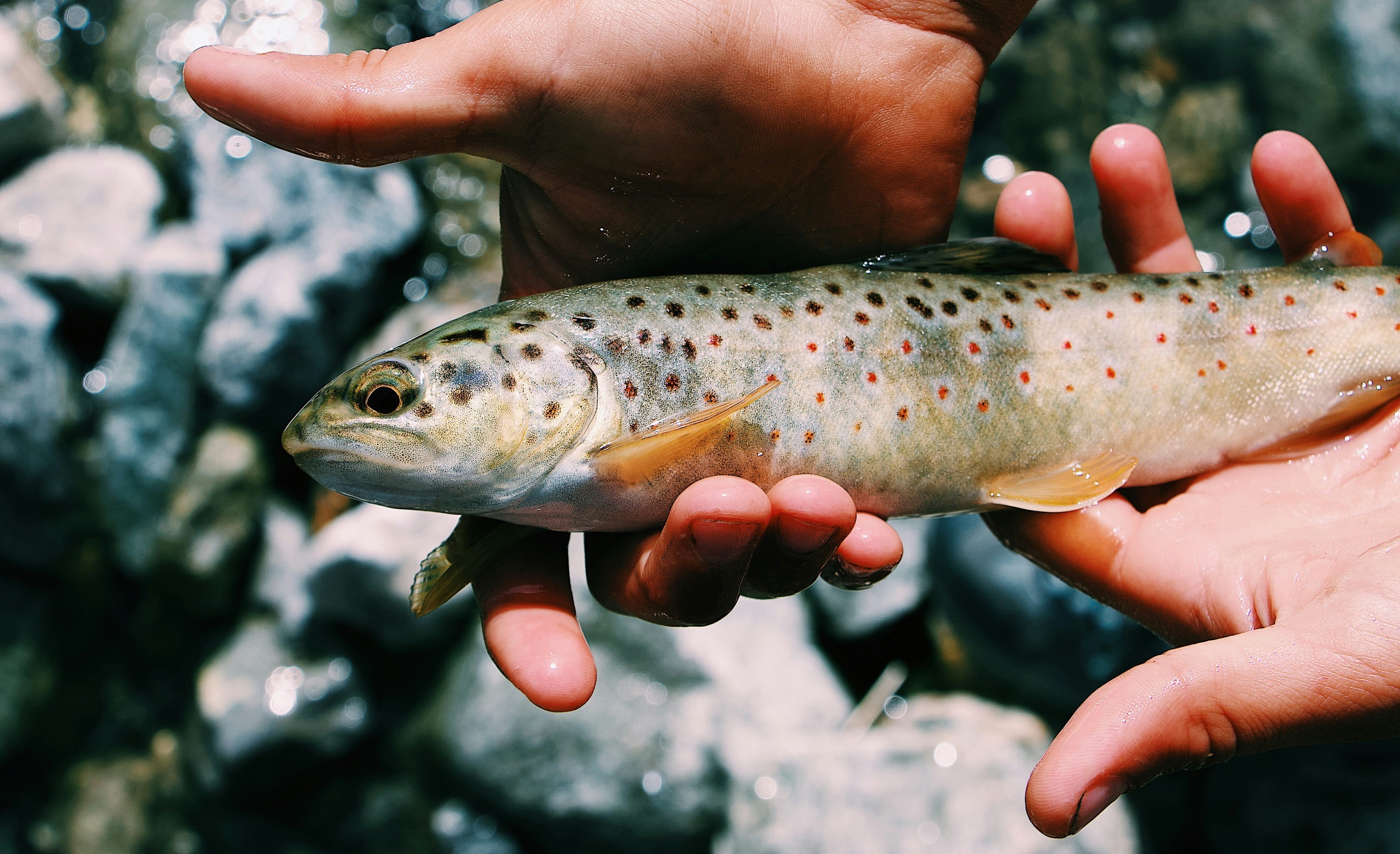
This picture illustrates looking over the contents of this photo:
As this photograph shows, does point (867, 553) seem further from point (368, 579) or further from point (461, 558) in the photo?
point (368, 579)

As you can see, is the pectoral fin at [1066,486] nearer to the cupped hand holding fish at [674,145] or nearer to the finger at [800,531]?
the cupped hand holding fish at [674,145]

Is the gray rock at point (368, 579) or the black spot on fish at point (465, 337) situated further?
the gray rock at point (368, 579)

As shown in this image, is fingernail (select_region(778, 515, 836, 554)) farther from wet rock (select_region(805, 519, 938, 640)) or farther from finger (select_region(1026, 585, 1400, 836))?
wet rock (select_region(805, 519, 938, 640))

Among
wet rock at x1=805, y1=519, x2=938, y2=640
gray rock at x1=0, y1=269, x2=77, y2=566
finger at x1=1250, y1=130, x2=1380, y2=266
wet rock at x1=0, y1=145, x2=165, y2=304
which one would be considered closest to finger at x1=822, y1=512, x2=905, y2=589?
finger at x1=1250, y1=130, x2=1380, y2=266

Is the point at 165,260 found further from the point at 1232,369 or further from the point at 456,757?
the point at 1232,369

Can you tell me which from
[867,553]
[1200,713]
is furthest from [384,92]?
[1200,713]

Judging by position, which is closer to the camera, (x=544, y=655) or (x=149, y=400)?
(x=544, y=655)

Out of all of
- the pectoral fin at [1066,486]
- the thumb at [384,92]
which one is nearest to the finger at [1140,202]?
the pectoral fin at [1066,486]
